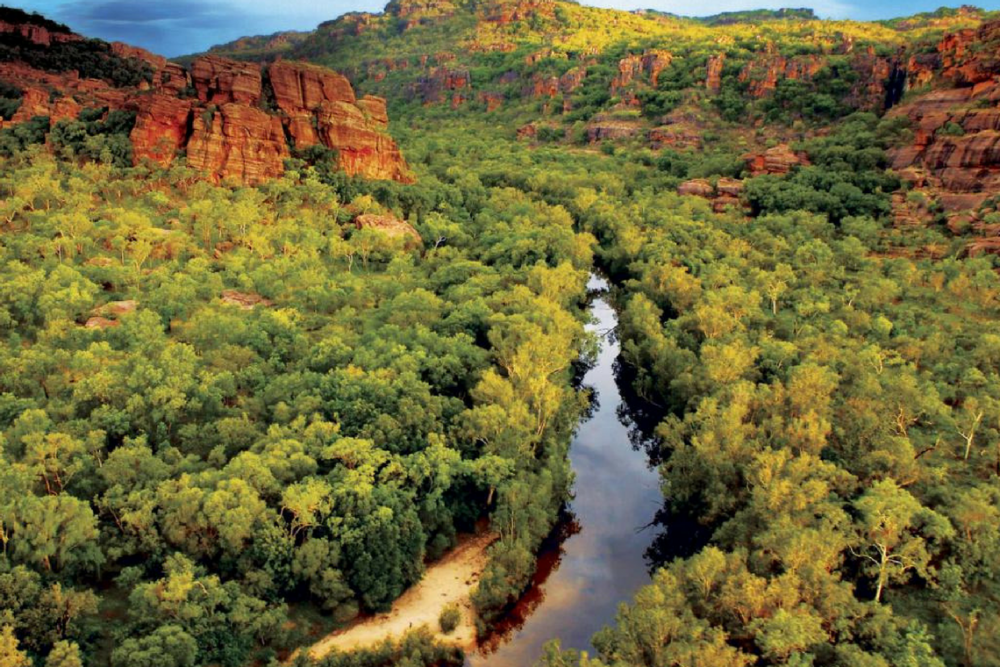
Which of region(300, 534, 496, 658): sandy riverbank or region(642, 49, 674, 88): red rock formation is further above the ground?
region(642, 49, 674, 88): red rock formation

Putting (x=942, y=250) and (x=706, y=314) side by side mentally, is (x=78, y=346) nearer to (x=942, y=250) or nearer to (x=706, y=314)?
(x=706, y=314)

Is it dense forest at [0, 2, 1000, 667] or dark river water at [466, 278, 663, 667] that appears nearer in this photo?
dense forest at [0, 2, 1000, 667]

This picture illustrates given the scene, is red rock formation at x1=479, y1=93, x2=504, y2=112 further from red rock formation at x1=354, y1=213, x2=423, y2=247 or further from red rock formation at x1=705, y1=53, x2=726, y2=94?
red rock formation at x1=354, y1=213, x2=423, y2=247

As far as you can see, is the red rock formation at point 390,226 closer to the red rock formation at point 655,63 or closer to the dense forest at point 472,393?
the dense forest at point 472,393

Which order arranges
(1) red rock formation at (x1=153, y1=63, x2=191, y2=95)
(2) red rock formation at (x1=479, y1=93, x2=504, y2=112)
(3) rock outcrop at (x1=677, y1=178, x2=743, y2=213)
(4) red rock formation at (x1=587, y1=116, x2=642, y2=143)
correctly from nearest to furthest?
(1) red rock formation at (x1=153, y1=63, x2=191, y2=95) → (3) rock outcrop at (x1=677, y1=178, x2=743, y2=213) → (4) red rock formation at (x1=587, y1=116, x2=642, y2=143) → (2) red rock formation at (x1=479, y1=93, x2=504, y2=112)

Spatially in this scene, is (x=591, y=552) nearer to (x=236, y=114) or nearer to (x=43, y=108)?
(x=236, y=114)

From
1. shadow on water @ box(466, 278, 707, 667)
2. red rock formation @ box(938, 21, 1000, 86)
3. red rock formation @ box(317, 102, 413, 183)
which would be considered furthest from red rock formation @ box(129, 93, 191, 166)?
red rock formation @ box(938, 21, 1000, 86)

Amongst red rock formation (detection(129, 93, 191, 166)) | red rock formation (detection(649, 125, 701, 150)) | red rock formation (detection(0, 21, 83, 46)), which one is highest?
red rock formation (detection(0, 21, 83, 46))

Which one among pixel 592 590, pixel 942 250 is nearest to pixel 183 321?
pixel 592 590
